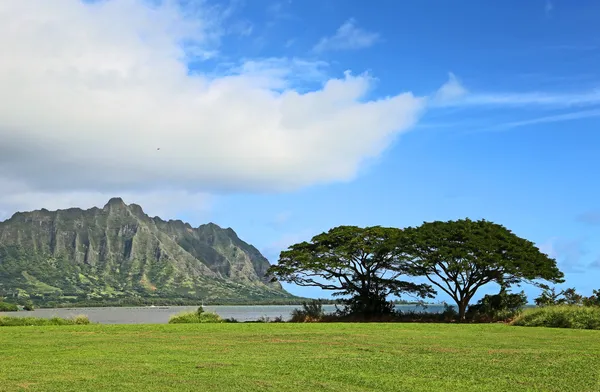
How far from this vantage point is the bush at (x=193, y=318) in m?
41.3

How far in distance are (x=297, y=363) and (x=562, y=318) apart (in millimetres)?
25760

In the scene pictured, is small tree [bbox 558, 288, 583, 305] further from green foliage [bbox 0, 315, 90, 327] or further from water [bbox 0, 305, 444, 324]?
green foliage [bbox 0, 315, 90, 327]

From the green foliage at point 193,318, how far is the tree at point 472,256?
1636cm

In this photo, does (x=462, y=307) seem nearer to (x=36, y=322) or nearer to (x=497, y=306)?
A: (x=497, y=306)

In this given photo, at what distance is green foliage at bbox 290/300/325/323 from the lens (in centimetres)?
4706

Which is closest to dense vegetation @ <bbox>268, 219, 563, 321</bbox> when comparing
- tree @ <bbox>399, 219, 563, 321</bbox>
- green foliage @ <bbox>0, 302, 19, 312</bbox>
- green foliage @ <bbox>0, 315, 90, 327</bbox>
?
tree @ <bbox>399, 219, 563, 321</bbox>

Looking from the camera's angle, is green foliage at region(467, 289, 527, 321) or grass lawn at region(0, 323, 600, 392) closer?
grass lawn at region(0, 323, 600, 392)

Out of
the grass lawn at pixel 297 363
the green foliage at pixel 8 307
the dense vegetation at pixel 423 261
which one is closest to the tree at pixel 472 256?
the dense vegetation at pixel 423 261

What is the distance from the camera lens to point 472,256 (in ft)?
151

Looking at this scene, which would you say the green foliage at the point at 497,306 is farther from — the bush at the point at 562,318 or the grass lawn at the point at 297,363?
the grass lawn at the point at 297,363

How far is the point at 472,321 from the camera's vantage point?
46.3 meters

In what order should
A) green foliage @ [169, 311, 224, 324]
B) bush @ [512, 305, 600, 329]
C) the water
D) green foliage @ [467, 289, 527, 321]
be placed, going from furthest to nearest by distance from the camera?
the water
green foliage @ [467, 289, 527, 321]
green foliage @ [169, 311, 224, 324]
bush @ [512, 305, 600, 329]

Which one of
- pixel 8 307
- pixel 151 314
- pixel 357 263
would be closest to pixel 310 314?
pixel 357 263

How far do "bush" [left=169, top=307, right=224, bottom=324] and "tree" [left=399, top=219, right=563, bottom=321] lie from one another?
1637 cm
